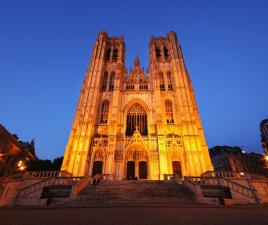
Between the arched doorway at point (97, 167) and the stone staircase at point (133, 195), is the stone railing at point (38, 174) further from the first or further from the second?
the arched doorway at point (97, 167)

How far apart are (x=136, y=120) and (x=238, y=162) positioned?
105 feet

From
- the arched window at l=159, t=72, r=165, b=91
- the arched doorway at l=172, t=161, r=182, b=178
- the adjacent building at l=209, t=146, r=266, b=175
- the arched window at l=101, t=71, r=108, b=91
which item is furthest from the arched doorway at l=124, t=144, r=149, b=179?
the adjacent building at l=209, t=146, r=266, b=175

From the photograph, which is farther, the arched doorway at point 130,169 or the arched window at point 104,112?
the arched window at point 104,112

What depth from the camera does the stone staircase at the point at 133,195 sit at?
986 cm

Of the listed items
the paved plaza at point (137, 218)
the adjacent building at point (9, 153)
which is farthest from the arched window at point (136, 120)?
the paved plaza at point (137, 218)

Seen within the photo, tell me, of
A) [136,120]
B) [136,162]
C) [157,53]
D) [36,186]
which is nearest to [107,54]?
[157,53]

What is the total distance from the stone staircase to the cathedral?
16.4 ft

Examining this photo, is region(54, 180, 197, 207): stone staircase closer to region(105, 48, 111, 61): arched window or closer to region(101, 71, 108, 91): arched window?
region(101, 71, 108, 91): arched window

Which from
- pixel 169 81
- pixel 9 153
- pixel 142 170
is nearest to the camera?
pixel 142 170

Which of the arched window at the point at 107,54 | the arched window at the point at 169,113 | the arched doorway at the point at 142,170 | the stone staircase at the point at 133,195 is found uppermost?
the arched window at the point at 107,54

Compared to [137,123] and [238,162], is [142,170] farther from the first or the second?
[238,162]

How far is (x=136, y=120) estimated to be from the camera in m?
26.0

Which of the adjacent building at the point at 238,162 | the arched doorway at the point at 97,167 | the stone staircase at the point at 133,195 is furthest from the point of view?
the adjacent building at the point at 238,162

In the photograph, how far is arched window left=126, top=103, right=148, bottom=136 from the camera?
82.5 feet
